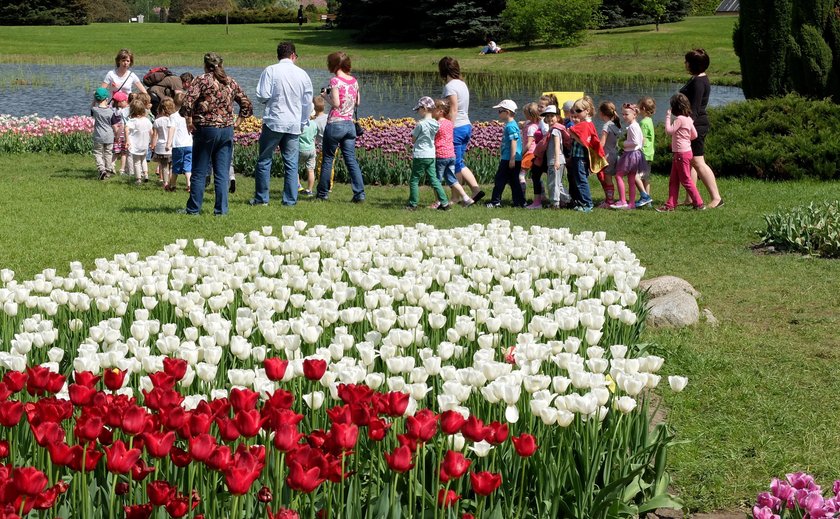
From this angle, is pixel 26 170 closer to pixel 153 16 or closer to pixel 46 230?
pixel 46 230

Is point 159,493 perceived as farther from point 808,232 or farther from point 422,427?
point 808,232

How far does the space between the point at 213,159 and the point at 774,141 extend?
26.5 feet

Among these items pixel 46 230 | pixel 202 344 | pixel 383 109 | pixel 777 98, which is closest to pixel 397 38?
pixel 383 109

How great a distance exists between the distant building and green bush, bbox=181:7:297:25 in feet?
109

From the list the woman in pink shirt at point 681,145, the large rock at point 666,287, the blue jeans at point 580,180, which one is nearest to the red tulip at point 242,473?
the large rock at point 666,287

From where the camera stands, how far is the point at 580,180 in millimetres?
12250

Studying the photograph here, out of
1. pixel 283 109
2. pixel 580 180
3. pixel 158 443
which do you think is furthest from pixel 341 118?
pixel 158 443

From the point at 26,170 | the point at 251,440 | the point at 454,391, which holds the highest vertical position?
the point at 454,391

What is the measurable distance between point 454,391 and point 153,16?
122 m

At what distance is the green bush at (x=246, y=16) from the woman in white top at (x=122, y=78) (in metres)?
70.5

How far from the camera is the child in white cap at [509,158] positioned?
12.1 metres

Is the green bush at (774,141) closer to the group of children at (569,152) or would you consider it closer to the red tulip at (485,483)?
the group of children at (569,152)

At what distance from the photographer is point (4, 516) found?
2551mm

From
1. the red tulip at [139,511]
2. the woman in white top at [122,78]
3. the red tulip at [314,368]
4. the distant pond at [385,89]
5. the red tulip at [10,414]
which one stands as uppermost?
the woman in white top at [122,78]
